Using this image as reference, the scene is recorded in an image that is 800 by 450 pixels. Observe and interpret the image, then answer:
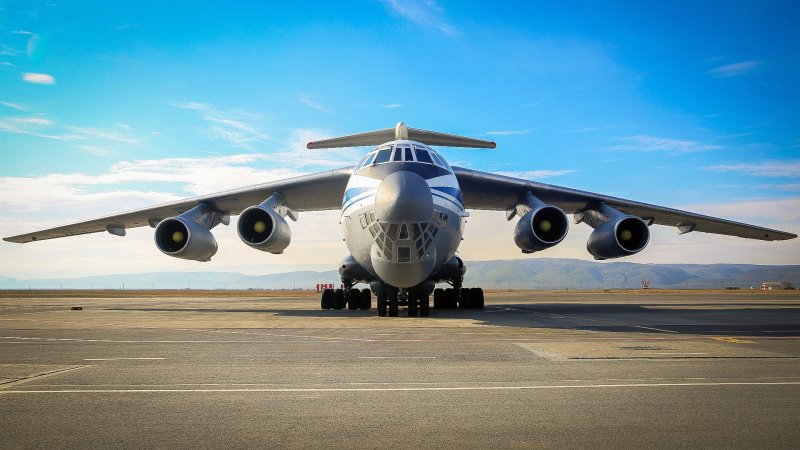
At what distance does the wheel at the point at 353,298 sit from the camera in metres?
18.3

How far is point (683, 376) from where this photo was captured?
17.5 feet

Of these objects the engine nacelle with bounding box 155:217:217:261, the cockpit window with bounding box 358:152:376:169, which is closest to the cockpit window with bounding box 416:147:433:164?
the cockpit window with bounding box 358:152:376:169

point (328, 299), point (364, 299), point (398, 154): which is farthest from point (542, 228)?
point (328, 299)

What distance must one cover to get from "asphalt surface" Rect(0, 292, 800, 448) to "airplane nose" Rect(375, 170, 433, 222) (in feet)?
11.0

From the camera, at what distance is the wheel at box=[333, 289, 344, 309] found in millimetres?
18781

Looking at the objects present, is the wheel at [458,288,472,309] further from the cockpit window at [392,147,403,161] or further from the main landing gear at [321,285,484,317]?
the cockpit window at [392,147,403,161]

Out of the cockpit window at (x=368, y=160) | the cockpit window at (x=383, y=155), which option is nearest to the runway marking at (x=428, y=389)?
the cockpit window at (x=383, y=155)

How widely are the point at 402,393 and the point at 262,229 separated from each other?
40.3 feet

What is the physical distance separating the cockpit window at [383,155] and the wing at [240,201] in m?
3.86

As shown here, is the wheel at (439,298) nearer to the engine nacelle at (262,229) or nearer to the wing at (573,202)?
the wing at (573,202)

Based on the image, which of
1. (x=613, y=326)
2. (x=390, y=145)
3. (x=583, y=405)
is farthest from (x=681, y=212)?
(x=583, y=405)

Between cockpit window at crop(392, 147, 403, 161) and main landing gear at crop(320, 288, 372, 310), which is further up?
cockpit window at crop(392, 147, 403, 161)

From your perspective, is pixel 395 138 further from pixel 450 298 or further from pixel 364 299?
pixel 450 298

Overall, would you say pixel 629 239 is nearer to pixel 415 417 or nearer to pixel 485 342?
pixel 485 342
